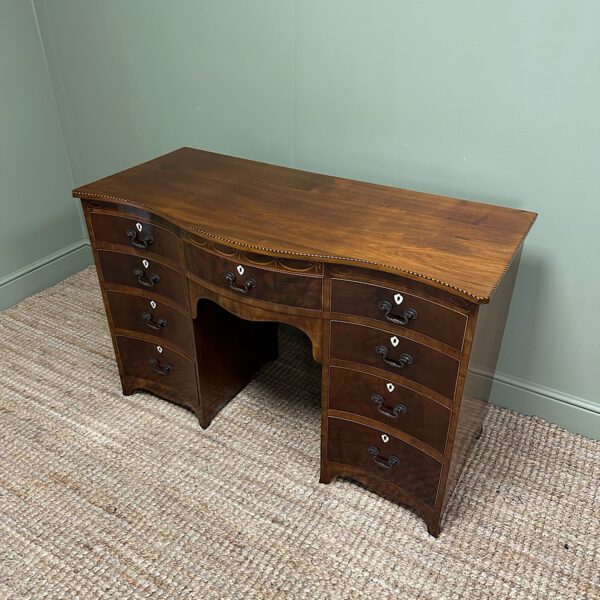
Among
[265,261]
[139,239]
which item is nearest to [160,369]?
[139,239]

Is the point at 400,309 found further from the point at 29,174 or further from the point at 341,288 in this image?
the point at 29,174

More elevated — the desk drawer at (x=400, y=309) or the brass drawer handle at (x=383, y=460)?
the desk drawer at (x=400, y=309)

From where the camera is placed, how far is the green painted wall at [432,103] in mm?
1447

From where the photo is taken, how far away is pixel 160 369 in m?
1.84

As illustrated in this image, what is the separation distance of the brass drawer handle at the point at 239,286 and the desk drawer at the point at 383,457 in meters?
0.42

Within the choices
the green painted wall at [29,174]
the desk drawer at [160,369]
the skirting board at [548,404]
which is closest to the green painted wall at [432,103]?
the skirting board at [548,404]

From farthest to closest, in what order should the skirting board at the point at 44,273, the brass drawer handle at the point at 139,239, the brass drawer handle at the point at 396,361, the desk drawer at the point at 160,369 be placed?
the skirting board at the point at 44,273, the desk drawer at the point at 160,369, the brass drawer handle at the point at 139,239, the brass drawer handle at the point at 396,361

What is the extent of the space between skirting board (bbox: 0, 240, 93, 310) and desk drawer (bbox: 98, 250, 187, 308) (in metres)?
0.96

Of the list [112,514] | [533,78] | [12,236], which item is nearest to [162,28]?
[12,236]

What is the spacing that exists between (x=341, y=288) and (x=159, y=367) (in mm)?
817

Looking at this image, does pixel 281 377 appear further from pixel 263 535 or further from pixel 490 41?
pixel 490 41

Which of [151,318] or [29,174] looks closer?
[151,318]

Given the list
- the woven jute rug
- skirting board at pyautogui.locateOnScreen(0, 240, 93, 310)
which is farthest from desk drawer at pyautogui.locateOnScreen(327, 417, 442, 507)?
skirting board at pyautogui.locateOnScreen(0, 240, 93, 310)

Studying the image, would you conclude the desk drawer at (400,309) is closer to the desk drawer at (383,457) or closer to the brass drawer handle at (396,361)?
the brass drawer handle at (396,361)
